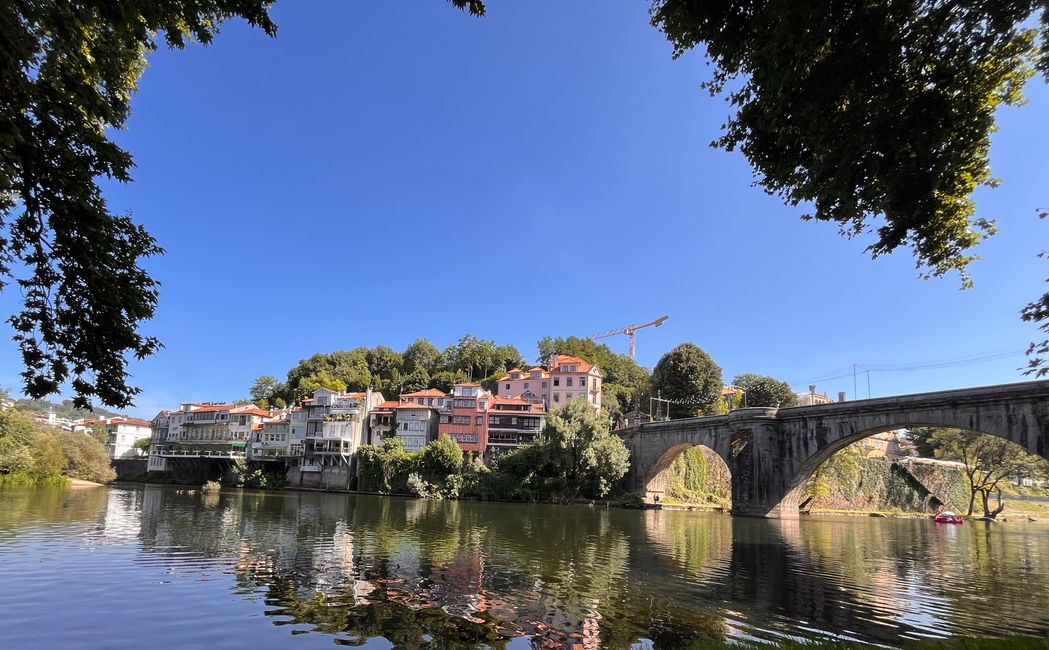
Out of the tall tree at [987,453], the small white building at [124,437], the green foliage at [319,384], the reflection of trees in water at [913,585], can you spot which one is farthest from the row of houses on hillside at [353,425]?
the reflection of trees in water at [913,585]

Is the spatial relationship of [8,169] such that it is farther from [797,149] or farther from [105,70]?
[797,149]

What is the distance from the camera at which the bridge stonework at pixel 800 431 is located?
33219 millimetres

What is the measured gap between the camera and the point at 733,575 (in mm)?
20516

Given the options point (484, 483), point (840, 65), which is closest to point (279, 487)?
point (484, 483)

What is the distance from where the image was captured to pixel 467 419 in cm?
7675

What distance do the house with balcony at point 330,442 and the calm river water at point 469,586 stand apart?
146ft

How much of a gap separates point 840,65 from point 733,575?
57.7 ft

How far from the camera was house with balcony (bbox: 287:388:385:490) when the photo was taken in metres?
77.0

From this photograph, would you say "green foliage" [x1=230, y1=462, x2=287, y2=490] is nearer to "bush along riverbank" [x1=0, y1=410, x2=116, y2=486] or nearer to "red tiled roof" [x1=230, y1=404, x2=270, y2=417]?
"red tiled roof" [x1=230, y1=404, x2=270, y2=417]

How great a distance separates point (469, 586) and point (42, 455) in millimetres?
74366

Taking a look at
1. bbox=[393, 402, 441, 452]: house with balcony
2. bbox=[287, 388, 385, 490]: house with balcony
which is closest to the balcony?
bbox=[287, 388, 385, 490]: house with balcony

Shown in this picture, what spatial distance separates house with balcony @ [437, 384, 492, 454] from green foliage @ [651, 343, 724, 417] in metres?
25.6

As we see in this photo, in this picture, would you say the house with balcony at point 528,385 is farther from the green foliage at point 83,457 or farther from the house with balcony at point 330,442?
the green foliage at point 83,457

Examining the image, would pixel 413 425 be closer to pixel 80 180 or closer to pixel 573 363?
pixel 573 363
